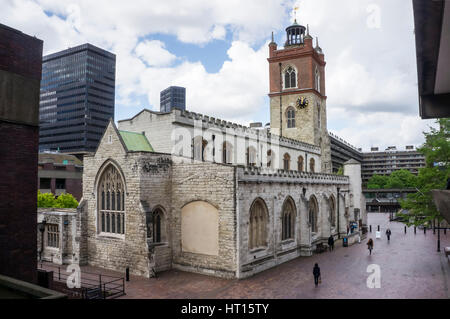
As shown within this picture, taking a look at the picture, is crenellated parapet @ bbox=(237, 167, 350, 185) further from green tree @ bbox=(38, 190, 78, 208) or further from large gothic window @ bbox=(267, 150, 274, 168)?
green tree @ bbox=(38, 190, 78, 208)

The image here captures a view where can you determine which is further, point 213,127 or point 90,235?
point 213,127

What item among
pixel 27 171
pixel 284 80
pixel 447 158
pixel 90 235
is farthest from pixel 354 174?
pixel 27 171

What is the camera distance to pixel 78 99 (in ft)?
387

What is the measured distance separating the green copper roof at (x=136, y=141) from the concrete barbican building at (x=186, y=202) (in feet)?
0.26

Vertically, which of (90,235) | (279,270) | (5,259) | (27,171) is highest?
(27,171)

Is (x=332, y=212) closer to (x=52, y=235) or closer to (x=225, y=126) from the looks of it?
(x=225, y=126)

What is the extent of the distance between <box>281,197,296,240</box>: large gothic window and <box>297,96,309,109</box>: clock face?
20.0 m

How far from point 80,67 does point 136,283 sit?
378ft

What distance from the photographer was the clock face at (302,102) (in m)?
45.5

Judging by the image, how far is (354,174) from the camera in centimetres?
4591

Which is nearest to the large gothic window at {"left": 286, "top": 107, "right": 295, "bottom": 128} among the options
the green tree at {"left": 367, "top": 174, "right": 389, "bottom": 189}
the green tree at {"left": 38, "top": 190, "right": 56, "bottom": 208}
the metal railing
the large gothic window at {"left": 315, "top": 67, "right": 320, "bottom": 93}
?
the large gothic window at {"left": 315, "top": 67, "right": 320, "bottom": 93}

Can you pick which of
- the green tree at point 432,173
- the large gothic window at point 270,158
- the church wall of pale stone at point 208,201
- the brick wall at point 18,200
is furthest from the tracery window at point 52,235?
the green tree at point 432,173

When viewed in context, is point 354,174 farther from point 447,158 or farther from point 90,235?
point 90,235

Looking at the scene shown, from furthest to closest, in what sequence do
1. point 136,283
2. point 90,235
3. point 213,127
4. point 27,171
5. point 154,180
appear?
point 213,127
point 90,235
point 154,180
point 136,283
point 27,171
